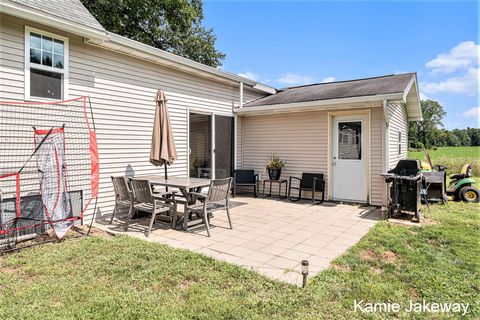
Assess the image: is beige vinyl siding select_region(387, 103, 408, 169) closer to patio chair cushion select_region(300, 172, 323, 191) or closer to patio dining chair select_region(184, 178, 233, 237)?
patio chair cushion select_region(300, 172, 323, 191)

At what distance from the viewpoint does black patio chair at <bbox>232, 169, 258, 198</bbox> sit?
7859 millimetres

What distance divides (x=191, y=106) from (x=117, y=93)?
1871 millimetres

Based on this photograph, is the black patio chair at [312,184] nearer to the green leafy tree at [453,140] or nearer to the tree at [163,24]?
the tree at [163,24]

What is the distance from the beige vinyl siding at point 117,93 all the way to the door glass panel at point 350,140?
3789 millimetres

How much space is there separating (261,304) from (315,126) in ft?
18.2

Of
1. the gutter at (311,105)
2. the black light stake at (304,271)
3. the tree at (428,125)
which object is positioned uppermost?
the tree at (428,125)

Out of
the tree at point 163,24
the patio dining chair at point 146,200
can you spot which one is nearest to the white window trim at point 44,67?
the patio dining chair at point 146,200

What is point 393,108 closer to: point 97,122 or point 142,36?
point 97,122

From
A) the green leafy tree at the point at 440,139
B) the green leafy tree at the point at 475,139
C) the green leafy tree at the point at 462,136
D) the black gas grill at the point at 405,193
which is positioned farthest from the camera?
the green leafy tree at the point at 440,139

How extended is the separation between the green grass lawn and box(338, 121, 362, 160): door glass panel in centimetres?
313

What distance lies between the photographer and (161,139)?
521 cm

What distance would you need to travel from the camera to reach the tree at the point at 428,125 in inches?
1660

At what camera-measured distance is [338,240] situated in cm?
408

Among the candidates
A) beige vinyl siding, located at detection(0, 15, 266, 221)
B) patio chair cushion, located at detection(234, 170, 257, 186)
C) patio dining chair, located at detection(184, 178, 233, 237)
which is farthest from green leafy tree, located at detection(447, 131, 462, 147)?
patio dining chair, located at detection(184, 178, 233, 237)
